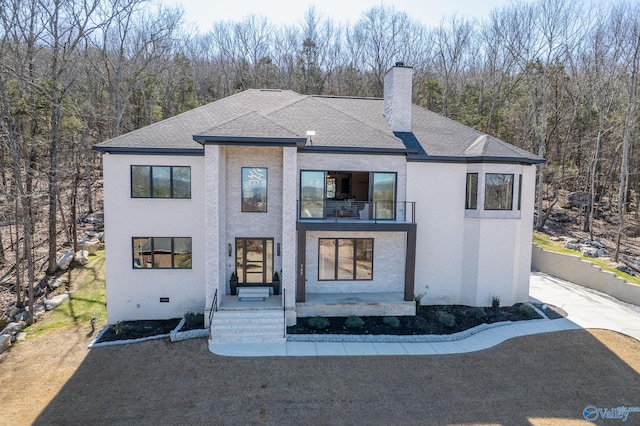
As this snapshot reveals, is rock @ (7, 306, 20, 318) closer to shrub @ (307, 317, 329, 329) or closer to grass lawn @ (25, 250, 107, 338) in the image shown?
grass lawn @ (25, 250, 107, 338)

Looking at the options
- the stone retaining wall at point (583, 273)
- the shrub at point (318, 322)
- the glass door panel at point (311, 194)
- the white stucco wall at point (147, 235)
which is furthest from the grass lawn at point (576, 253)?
the white stucco wall at point (147, 235)

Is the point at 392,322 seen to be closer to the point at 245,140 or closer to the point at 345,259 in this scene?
the point at 345,259

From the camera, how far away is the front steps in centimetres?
1245

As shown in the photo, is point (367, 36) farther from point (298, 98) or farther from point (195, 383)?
point (195, 383)

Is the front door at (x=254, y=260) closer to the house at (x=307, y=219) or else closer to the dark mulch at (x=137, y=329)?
the house at (x=307, y=219)

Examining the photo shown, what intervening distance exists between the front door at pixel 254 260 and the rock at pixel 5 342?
7.91 metres

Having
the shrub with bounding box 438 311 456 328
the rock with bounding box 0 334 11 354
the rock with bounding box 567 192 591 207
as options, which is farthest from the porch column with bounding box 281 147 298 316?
the rock with bounding box 567 192 591 207

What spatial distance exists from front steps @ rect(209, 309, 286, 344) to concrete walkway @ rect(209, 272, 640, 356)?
0.26 metres

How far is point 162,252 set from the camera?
14.1m

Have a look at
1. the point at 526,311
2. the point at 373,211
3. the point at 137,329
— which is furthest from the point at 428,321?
the point at 137,329

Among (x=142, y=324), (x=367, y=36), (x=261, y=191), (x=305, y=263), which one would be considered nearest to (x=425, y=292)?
(x=305, y=263)

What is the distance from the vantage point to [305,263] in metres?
14.5

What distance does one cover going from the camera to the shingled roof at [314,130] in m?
13.2

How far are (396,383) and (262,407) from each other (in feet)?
12.0
